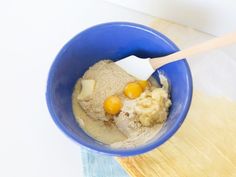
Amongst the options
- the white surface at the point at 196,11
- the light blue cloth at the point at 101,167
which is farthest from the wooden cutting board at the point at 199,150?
the white surface at the point at 196,11

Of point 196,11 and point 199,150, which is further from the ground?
point 196,11

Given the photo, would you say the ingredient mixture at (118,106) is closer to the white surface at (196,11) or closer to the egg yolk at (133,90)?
the egg yolk at (133,90)

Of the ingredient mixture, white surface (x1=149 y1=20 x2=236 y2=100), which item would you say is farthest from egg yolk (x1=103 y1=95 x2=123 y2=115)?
white surface (x1=149 y1=20 x2=236 y2=100)

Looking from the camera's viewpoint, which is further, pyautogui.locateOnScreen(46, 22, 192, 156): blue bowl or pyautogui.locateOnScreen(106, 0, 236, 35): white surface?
pyautogui.locateOnScreen(106, 0, 236, 35): white surface

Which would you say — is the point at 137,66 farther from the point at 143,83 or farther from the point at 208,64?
the point at 208,64

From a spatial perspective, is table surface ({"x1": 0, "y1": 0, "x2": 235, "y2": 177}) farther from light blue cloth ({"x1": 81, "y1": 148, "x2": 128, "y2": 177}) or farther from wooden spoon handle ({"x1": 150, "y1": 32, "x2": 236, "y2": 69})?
wooden spoon handle ({"x1": 150, "y1": 32, "x2": 236, "y2": 69})

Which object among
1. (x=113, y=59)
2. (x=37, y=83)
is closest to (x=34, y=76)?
(x=37, y=83)
